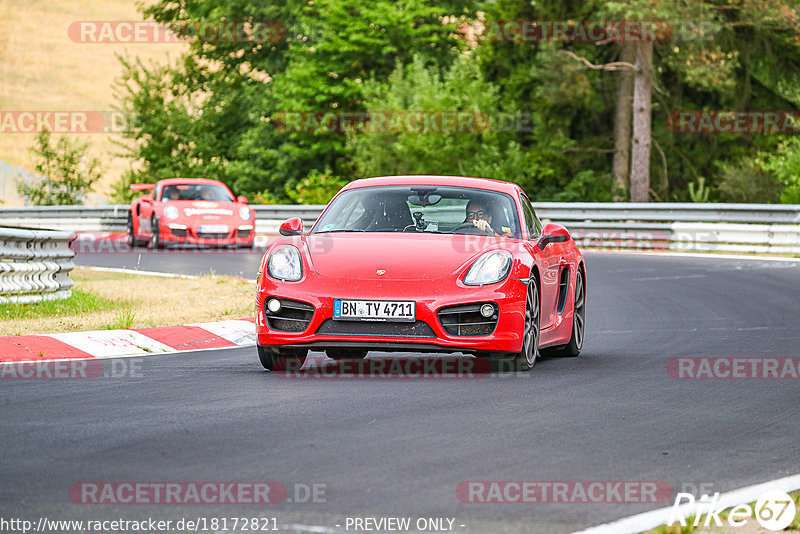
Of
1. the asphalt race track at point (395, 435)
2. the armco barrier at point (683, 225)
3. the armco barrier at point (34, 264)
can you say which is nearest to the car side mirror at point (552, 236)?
the asphalt race track at point (395, 435)

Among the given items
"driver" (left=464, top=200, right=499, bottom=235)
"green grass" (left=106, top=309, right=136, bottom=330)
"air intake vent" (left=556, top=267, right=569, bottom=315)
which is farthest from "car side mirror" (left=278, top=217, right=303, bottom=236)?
"green grass" (left=106, top=309, right=136, bottom=330)

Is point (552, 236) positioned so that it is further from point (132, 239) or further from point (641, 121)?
point (641, 121)

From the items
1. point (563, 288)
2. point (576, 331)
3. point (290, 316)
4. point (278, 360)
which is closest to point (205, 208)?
point (576, 331)

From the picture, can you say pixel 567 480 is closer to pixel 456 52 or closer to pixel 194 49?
pixel 456 52

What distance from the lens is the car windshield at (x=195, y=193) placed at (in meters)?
26.6

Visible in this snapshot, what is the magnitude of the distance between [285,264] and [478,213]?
1612mm

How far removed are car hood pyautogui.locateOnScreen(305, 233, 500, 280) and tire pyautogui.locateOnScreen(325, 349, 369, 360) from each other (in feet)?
2.03

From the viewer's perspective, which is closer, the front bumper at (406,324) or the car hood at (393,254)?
the front bumper at (406,324)

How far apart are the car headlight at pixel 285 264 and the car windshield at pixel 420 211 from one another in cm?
62

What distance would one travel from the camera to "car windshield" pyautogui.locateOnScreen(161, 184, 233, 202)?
87.1 ft

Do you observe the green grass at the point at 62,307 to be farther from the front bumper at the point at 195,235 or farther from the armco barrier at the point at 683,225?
the armco barrier at the point at 683,225

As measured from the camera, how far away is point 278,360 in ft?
29.6

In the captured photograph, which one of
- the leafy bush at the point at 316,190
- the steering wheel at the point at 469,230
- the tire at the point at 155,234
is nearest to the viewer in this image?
the steering wheel at the point at 469,230

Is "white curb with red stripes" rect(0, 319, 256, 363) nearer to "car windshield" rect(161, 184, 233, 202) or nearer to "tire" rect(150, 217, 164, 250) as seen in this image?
"tire" rect(150, 217, 164, 250)
